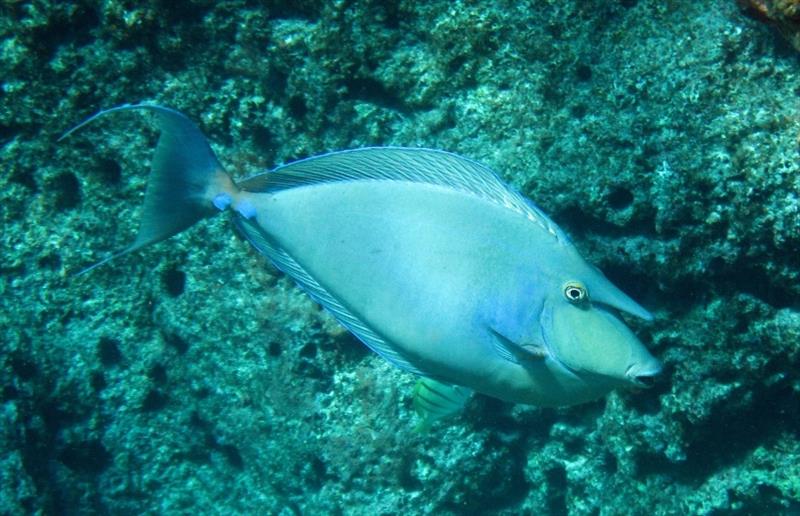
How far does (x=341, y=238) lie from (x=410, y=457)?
196 cm

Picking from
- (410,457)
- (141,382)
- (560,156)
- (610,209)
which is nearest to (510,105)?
(560,156)

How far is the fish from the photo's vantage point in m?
1.46

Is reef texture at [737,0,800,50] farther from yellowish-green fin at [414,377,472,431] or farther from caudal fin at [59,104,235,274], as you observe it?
caudal fin at [59,104,235,274]

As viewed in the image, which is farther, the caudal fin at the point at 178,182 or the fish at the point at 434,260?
the caudal fin at the point at 178,182

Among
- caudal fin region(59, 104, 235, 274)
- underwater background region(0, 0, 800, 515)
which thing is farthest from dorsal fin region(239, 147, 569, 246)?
underwater background region(0, 0, 800, 515)

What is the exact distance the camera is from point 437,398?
99.8 inches

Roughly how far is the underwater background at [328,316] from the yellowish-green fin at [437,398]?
1.32 feet

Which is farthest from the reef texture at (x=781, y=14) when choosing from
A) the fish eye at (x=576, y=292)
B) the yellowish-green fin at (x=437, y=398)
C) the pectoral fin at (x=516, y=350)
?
the yellowish-green fin at (x=437, y=398)

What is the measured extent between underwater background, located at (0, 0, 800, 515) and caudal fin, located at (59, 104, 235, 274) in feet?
A: 4.13

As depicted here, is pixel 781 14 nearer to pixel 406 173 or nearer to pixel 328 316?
pixel 406 173

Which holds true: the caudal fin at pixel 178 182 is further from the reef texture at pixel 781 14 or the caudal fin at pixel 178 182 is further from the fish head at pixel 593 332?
the reef texture at pixel 781 14

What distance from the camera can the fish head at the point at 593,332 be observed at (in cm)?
139

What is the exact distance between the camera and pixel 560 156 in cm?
253

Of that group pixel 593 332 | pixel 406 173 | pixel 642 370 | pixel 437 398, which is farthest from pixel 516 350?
pixel 437 398
